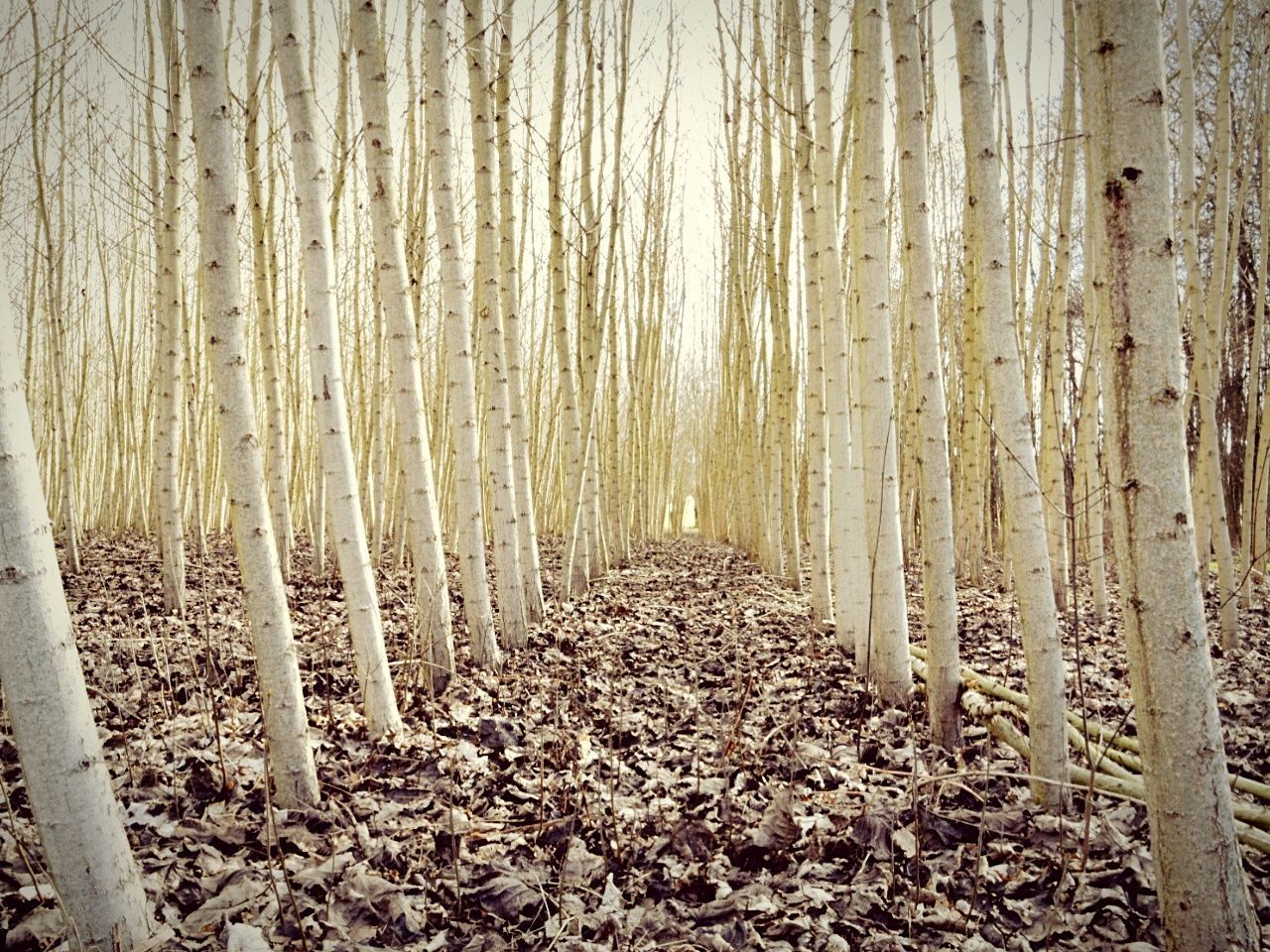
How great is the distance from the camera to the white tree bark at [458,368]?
4012 millimetres

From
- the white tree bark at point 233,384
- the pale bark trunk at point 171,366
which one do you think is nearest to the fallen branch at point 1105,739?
the white tree bark at point 233,384

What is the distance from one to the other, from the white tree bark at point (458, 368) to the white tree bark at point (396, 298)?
1.44ft

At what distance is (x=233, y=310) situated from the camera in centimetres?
227

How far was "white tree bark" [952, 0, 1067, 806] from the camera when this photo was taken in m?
2.29

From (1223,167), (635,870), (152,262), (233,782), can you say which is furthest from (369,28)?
(152,262)

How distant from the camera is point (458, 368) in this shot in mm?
4105

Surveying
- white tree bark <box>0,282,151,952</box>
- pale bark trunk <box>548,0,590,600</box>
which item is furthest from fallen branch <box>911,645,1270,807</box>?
pale bark trunk <box>548,0,590,600</box>

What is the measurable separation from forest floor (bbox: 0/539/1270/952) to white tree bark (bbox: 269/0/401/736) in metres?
0.31

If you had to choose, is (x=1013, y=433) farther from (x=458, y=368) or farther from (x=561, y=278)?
(x=561, y=278)

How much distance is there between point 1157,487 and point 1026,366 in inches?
204

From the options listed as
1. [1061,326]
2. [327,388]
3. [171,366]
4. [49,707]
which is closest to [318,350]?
[327,388]

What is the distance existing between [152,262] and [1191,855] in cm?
1105

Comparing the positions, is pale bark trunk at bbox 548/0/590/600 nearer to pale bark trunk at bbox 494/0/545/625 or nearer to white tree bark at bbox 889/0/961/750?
pale bark trunk at bbox 494/0/545/625

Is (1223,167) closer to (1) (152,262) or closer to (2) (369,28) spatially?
(2) (369,28)
